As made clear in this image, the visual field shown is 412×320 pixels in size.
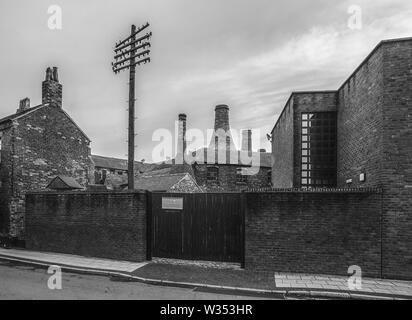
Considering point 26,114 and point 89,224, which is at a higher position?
point 26,114

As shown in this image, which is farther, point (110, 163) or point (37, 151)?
point (110, 163)

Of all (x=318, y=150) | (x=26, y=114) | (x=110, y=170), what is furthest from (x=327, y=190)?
(x=110, y=170)

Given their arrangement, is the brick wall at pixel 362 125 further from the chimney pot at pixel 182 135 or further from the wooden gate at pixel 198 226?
the chimney pot at pixel 182 135

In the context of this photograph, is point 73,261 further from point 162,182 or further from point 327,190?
point 162,182

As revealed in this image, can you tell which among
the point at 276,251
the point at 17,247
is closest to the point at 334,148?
the point at 276,251

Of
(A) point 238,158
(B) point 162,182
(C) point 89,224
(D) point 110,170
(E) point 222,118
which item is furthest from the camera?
(D) point 110,170

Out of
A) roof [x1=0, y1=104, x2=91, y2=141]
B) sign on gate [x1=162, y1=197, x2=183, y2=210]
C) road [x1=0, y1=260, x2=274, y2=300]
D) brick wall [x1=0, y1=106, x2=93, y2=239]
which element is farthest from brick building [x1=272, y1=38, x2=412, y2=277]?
roof [x1=0, y1=104, x2=91, y2=141]

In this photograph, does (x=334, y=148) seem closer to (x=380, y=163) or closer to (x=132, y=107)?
(x=380, y=163)

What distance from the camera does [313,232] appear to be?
8.57 m

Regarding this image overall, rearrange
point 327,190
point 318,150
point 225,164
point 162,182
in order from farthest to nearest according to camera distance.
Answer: point 225,164
point 162,182
point 318,150
point 327,190

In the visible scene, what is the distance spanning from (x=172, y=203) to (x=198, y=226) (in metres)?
1.19

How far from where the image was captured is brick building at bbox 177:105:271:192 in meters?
30.8

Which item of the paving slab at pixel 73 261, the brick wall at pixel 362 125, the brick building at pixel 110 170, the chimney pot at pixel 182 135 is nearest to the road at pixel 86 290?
the paving slab at pixel 73 261

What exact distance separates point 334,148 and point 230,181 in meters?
18.5
